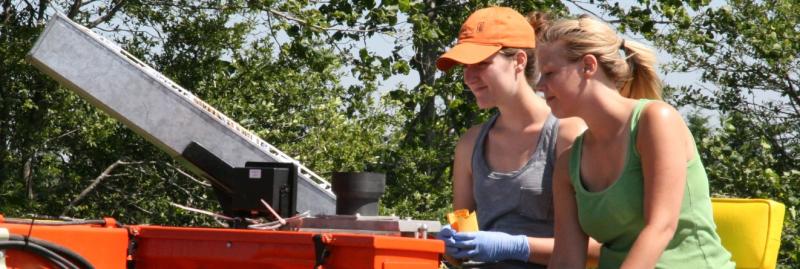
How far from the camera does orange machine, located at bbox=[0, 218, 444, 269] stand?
257 centimetres

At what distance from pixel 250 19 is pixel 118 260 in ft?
21.3

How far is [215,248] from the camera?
281cm

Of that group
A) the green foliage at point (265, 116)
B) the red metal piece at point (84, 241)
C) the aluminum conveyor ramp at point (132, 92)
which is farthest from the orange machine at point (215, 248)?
the green foliage at point (265, 116)

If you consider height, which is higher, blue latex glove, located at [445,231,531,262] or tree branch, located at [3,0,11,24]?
tree branch, located at [3,0,11,24]

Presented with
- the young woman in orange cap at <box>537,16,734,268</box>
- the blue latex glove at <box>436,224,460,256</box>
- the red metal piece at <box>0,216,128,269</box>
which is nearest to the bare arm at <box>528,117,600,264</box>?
the young woman in orange cap at <box>537,16,734,268</box>

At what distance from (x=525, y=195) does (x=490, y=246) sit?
27 cm

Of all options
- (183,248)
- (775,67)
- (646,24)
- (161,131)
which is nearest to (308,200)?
(161,131)

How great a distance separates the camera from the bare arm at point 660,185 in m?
2.73

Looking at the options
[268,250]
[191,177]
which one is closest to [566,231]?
[268,250]

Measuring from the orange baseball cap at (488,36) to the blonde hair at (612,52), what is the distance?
329 millimetres

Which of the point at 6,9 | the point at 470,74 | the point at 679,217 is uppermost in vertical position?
the point at 6,9

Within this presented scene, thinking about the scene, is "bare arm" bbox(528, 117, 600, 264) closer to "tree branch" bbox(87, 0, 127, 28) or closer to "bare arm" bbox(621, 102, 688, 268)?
"bare arm" bbox(621, 102, 688, 268)

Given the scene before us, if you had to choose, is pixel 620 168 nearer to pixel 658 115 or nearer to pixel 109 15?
pixel 658 115

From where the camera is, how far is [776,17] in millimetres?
12656
